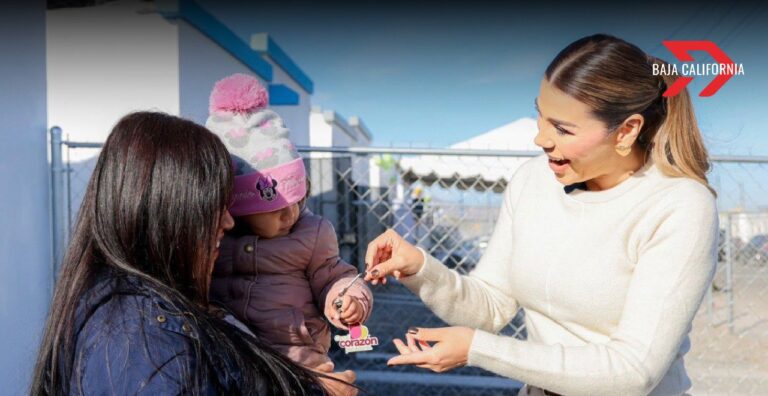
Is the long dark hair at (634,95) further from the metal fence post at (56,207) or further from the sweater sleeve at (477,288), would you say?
the metal fence post at (56,207)

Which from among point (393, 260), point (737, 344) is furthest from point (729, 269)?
point (393, 260)

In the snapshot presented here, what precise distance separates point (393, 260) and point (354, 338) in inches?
9.6

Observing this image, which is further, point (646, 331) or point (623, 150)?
point (623, 150)

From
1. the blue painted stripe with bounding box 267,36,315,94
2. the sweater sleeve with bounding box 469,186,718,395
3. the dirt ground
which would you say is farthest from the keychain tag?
the blue painted stripe with bounding box 267,36,315,94

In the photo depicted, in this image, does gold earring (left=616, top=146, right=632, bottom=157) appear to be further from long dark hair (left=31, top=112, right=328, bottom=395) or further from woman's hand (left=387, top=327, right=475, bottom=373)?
long dark hair (left=31, top=112, right=328, bottom=395)

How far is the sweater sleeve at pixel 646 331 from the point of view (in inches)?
56.0

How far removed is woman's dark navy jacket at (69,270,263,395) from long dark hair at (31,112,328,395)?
16mm

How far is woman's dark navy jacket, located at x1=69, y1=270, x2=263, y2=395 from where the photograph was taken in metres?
1.08

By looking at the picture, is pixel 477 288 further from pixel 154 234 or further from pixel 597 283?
pixel 154 234

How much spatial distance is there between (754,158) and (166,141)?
3622 mm

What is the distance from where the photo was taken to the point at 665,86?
1.57 meters

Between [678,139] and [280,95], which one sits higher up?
[280,95]

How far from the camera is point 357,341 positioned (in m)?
1.70

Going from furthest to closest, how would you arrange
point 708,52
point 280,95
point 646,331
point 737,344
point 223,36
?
point 280,95, point 223,36, point 737,344, point 708,52, point 646,331
